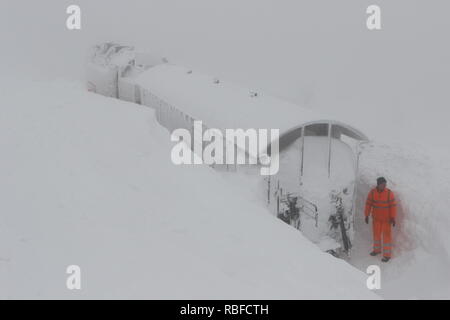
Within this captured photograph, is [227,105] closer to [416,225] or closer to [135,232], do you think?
[416,225]

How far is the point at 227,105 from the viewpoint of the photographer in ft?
47.8

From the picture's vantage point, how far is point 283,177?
39.5 ft

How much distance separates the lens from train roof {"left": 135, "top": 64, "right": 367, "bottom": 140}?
12609 millimetres

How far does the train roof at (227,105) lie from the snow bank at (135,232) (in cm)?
252

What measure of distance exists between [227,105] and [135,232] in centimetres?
864

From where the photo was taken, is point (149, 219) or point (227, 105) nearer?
point (149, 219)

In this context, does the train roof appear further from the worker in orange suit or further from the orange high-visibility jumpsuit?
the orange high-visibility jumpsuit

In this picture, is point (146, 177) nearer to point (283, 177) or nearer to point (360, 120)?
point (283, 177)

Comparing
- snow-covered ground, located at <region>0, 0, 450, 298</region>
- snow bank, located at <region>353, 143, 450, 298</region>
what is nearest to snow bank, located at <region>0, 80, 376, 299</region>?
snow-covered ground, located at <region>0, 0, 450, 298</region>

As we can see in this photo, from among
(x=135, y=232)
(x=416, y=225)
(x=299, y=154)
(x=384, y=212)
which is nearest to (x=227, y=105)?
(x=299, y=154)

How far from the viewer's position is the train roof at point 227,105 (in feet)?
41.4

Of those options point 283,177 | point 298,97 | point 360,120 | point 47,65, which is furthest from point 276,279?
point 47,65

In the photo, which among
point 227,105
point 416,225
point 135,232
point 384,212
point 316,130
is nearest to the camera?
point 135,232

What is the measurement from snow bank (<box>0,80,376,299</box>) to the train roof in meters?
2.52
